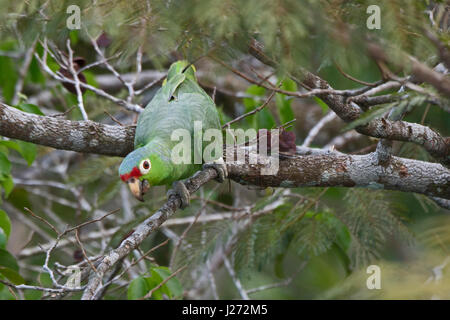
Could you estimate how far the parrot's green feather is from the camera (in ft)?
6.66

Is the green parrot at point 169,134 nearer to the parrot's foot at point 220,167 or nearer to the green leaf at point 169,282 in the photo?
the parrot's foot at point 220,167

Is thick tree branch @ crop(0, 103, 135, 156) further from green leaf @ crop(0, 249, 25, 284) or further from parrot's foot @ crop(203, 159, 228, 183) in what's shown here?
green leaf @ crop(0, 249, 25, 284)

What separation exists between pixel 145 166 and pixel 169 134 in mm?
270

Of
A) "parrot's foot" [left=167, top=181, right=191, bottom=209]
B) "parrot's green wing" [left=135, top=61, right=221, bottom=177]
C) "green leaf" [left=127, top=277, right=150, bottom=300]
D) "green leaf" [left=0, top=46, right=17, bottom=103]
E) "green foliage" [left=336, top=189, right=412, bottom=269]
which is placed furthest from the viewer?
"green leaf" [left=0, top=46, right=17, bottom=103]

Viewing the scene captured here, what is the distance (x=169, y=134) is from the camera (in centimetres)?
219

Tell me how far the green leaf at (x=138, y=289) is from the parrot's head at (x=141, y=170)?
0.74 m

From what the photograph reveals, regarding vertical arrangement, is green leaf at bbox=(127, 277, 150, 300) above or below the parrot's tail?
below

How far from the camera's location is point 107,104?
4.04m

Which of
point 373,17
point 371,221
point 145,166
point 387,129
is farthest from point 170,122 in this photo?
point 371,221

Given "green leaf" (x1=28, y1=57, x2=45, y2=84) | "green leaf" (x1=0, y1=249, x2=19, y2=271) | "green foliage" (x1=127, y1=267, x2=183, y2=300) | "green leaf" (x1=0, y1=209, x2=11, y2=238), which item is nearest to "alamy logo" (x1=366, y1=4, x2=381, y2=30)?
"green foliage" (x1=127, y1=267, x2=183, y2=300)

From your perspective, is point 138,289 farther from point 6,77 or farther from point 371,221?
point 6,77
